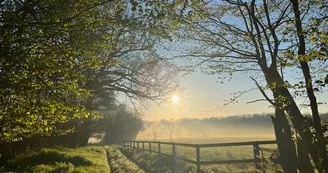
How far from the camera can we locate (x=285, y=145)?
7484 mm

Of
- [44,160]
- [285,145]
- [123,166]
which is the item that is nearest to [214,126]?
[123,166]

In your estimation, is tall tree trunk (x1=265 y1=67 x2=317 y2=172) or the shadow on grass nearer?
tall tree trunk (x1=265 y1=67 x2=317 y2=172)

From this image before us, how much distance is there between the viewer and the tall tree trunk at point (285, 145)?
7.37 metres

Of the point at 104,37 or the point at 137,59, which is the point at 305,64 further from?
the point at 137,59

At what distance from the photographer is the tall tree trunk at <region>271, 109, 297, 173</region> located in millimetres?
7365

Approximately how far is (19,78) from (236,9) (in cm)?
853

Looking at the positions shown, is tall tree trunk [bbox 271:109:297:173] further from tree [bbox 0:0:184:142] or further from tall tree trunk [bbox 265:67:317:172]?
tree [bbox 0:0:184:142]

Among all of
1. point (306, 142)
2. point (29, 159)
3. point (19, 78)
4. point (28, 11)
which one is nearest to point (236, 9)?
point (306, 142)

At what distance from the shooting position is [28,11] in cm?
780

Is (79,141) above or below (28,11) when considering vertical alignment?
below

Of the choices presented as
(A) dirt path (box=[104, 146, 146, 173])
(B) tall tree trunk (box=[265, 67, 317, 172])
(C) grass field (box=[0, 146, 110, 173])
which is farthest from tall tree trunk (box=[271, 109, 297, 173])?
(C) grass field (box=[0, 146, 110, 173])

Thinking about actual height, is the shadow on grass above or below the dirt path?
above

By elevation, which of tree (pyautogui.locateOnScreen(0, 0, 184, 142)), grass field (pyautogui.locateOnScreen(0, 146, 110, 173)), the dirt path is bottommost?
the dirt path

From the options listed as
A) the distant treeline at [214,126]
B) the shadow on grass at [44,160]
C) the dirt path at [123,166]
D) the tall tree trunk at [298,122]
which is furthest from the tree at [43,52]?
the distant treeline at [214,126]
